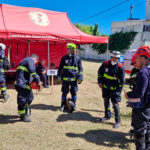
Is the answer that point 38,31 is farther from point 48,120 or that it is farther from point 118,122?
point 118,122

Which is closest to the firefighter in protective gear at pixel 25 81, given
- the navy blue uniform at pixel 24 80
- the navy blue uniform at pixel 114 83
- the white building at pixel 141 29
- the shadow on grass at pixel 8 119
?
the navy blue uniform at pixel 24 80

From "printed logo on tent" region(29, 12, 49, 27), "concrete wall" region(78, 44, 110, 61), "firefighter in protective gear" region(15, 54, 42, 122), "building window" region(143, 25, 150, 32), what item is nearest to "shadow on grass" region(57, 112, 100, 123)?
"firefighter in protective gear" region(15, 54, 42, 122)

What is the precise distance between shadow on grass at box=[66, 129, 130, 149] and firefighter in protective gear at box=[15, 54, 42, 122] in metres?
1.31

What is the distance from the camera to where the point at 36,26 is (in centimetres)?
892

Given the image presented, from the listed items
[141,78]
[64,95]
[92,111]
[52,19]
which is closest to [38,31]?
[52,19]

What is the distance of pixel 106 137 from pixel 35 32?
5.93 metres

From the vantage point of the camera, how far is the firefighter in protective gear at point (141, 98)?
2.62 m

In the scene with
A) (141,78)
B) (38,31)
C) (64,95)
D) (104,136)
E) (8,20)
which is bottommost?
(104,136)

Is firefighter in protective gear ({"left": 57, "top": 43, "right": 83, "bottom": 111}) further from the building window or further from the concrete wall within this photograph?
the building window

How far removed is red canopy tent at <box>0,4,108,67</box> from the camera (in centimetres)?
802

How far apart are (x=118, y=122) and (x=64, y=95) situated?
1.90 meters

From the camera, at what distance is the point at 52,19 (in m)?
10.5

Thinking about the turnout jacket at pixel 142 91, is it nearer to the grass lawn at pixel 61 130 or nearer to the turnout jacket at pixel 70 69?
the grass lawn at pixel 61 130

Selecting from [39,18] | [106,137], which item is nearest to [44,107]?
[106,137]
